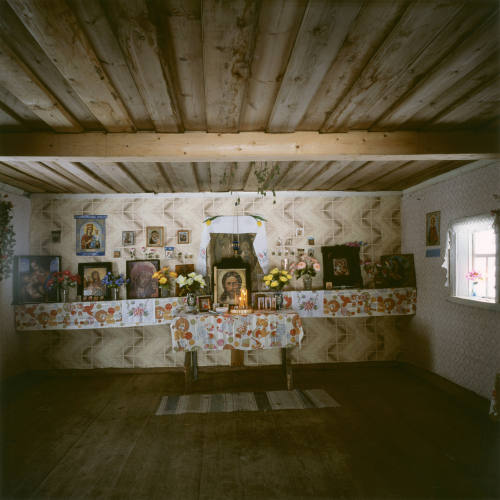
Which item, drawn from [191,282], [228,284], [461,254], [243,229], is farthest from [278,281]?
[461,254]

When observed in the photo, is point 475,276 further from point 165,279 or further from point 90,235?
point 90,235

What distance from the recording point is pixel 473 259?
173 inches

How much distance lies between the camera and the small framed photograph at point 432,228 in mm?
4932

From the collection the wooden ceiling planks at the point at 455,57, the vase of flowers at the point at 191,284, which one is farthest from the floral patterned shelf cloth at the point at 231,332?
the wooden ceiling planks at the point at 455,57

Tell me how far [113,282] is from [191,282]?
1320mm

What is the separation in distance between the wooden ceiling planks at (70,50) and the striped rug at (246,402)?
131 inches

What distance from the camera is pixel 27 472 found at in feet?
9.57

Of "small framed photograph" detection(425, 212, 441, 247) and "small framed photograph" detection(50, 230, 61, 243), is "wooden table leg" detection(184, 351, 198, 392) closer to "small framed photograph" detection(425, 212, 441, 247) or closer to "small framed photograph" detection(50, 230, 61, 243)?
"small framed photograph" detection(50, 230, 61, 243)

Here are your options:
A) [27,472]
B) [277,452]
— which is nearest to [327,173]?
[277,452]

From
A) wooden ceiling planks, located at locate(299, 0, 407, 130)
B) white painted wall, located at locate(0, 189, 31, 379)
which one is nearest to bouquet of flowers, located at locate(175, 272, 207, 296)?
white painted wall, located at locate(0, 189, 31, 379)

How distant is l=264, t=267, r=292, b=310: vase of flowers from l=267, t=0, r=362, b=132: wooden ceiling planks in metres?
2.99

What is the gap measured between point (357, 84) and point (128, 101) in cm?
160

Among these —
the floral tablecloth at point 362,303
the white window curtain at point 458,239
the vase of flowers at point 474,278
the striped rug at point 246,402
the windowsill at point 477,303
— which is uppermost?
the white window curtain at point 458,239

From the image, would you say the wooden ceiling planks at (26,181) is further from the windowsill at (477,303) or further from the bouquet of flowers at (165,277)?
the windowsill at (477,303)
